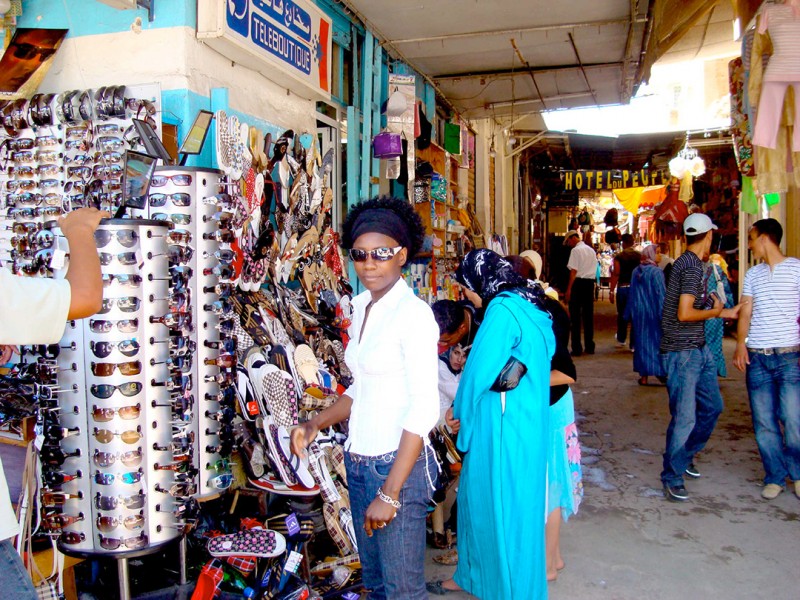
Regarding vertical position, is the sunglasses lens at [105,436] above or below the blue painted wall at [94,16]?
below

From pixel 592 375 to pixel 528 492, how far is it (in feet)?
19.9

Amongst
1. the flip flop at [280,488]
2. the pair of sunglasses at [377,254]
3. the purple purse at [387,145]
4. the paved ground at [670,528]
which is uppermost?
the purple purse at [387,145]

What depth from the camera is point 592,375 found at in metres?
8.41

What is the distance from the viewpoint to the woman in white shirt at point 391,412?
6.53 ft

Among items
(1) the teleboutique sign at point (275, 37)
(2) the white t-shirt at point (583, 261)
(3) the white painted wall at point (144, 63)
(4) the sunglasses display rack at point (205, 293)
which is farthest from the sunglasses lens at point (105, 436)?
A: (2) the white t-shirt at point (583, 261)

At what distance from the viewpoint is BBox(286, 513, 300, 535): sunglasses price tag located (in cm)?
283

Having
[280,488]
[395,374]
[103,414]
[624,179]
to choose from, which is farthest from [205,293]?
[624,179]

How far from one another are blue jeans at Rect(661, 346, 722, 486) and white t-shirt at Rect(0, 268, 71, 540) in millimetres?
3703

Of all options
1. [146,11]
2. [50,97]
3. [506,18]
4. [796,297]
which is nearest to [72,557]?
[50,97]

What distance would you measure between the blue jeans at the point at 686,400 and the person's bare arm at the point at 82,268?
3604mm

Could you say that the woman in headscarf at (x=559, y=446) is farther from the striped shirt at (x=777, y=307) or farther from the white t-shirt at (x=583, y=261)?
the white t-shirt at (x=583, y=261)

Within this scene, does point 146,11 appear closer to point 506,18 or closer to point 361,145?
point 361,145

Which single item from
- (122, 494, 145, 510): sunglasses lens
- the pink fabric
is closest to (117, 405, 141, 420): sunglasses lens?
(122, 494, 145, 510): sunglasses lens

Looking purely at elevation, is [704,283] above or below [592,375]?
above
